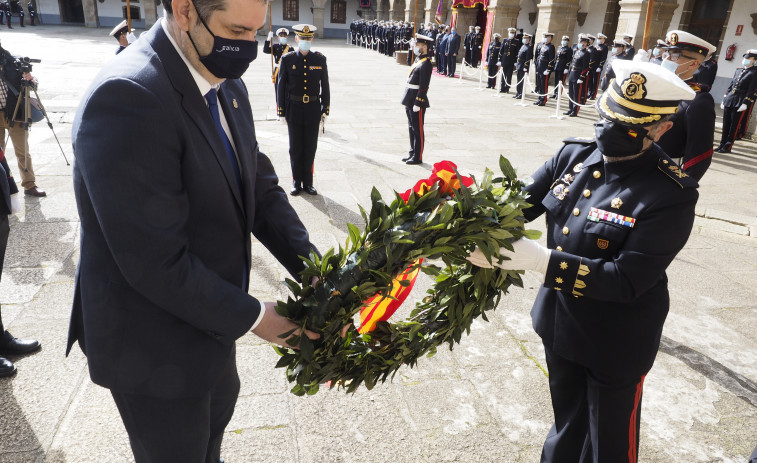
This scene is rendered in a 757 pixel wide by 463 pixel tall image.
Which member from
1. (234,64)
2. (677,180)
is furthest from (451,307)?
(234,64)

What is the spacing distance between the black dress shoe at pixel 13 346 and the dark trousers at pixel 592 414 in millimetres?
2973

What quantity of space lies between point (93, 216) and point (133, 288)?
0.21 metres

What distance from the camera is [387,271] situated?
1.69 metres

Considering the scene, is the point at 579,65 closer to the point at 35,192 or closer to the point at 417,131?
the point at 417,131

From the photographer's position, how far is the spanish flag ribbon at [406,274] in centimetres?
179

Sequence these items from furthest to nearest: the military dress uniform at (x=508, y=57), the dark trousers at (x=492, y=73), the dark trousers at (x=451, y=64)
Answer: the dark trousers at (x=451, y=64), the dark trousers at (x=492, y=73), the military dress uniform at (x=508, y=57)

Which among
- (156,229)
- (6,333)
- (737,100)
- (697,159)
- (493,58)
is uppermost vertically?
(156,229)

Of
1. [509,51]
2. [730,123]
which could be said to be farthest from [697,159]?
[509,51]

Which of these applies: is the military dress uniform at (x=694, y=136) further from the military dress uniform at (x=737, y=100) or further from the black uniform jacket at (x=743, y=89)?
the black uniform jacket at (x=743, y=89)

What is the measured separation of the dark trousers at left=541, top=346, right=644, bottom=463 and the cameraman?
5626 millimetres

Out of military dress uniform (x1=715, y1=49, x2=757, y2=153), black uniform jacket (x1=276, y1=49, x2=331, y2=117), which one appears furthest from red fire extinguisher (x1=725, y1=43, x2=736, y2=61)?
black uniform jacket (x1=276, y1=49, x2=331, y2=117)

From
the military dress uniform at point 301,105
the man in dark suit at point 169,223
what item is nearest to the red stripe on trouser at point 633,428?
the man in dark suit at point 169,223

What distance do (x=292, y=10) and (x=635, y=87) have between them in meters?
47.2

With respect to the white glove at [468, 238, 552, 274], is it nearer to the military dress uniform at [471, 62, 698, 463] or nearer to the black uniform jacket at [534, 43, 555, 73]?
the military dress uniform at [471, 62, 698, 463]
